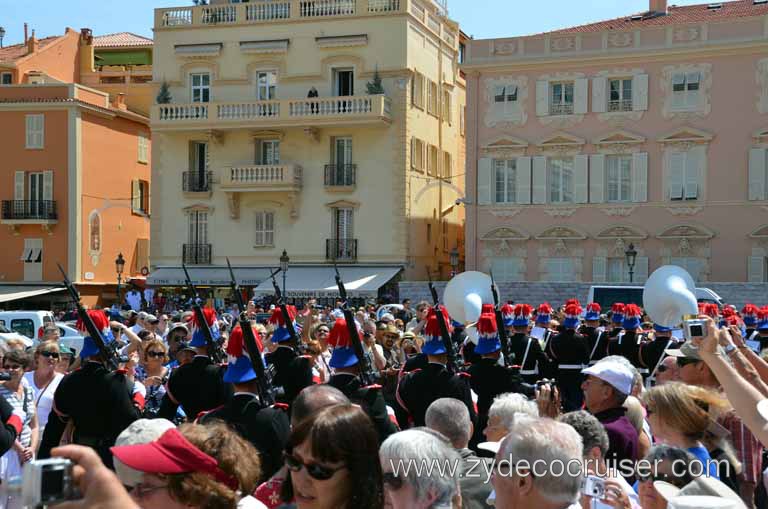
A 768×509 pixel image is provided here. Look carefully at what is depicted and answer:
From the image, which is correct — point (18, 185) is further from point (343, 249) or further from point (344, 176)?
point (343, 249)

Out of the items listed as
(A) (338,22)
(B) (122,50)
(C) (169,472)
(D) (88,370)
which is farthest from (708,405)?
(B) (122,50)

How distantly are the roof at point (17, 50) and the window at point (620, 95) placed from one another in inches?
1090

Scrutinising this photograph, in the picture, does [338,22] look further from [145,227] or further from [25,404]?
[25,404]

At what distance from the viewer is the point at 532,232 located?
38562 mm

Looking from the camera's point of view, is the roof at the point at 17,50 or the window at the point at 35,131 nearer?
the window at the point at 35,131

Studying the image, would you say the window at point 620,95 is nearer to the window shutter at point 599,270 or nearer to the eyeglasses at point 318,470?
the window shutter at point 599,270

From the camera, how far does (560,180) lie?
38.4m

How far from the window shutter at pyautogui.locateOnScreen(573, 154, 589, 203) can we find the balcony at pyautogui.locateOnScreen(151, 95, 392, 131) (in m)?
6.96

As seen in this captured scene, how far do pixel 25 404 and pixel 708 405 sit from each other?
463 centimetres

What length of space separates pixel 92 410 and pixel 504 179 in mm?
32427

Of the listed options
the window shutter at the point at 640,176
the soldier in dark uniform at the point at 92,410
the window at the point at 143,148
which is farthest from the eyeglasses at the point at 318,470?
the window at the point at 143,148

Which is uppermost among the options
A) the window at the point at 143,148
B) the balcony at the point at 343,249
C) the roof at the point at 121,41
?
the roof at the point at 121,41

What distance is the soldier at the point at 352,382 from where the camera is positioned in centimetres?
721

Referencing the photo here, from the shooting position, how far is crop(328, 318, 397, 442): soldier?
721cm
